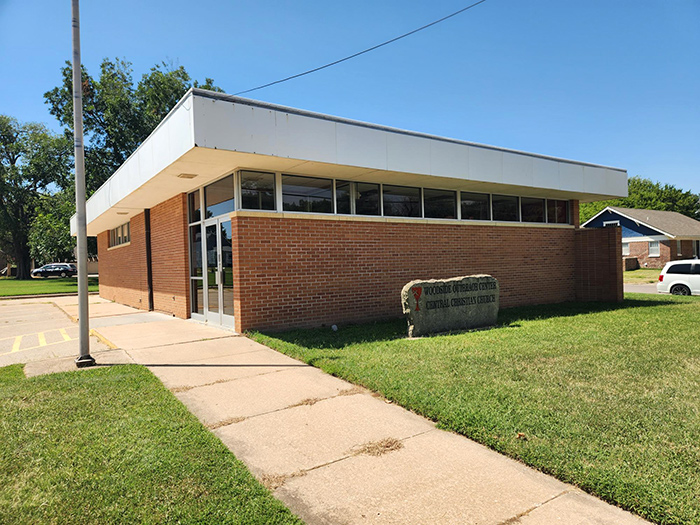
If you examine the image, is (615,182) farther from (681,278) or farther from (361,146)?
(361,146)

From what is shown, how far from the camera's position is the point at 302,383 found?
5691mm

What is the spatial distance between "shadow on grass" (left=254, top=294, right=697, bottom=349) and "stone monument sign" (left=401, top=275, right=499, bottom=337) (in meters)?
0.32

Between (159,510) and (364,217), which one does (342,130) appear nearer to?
(364,217)

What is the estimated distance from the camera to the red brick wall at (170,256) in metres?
11.6

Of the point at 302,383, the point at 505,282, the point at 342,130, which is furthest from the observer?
the point at 505,282

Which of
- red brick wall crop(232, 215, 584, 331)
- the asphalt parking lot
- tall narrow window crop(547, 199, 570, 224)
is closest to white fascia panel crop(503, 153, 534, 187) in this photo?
red brick wall crop(232, 215, 584, 331)

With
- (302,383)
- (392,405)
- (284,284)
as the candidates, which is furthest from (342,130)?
(392,405)

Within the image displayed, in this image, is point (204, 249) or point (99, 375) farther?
point (204, 249)

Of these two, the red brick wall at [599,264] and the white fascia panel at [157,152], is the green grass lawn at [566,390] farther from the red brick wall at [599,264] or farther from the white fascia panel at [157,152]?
the red brick wall at [599,264]

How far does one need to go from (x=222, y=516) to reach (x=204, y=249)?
8386 mm

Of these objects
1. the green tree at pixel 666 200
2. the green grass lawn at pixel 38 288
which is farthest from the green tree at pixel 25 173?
the green tree at pixel 666 200

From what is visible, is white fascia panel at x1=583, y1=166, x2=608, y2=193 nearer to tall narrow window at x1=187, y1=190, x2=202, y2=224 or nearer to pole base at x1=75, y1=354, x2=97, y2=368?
tall narrow window at x1=187, y1=190, x2=202, y2=224

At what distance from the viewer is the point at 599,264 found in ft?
47.9

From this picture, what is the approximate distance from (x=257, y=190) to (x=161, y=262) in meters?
5.90
